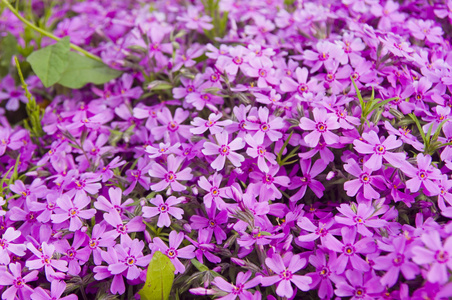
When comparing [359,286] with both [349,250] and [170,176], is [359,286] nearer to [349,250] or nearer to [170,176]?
[349,250]

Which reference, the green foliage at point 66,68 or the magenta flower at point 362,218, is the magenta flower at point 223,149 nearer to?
the magenta flower at point 362,218

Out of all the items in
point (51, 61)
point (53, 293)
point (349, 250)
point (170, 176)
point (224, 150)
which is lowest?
point (53, 293)

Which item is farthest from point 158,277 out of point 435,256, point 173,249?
point 435,256

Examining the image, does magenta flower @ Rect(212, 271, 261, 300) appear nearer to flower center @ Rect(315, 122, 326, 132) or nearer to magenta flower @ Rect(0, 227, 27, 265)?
flower center @ Rect(315, 122, 326, 132)

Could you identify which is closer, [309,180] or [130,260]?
[130,260]

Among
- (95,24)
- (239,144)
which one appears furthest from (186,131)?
(95,24)

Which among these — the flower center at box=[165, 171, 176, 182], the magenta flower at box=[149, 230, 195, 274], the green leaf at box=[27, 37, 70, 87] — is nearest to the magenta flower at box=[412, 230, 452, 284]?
the magenta flower at box=[149, 230, 195, 274]

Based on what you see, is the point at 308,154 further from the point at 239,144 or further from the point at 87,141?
the point at 87,141
